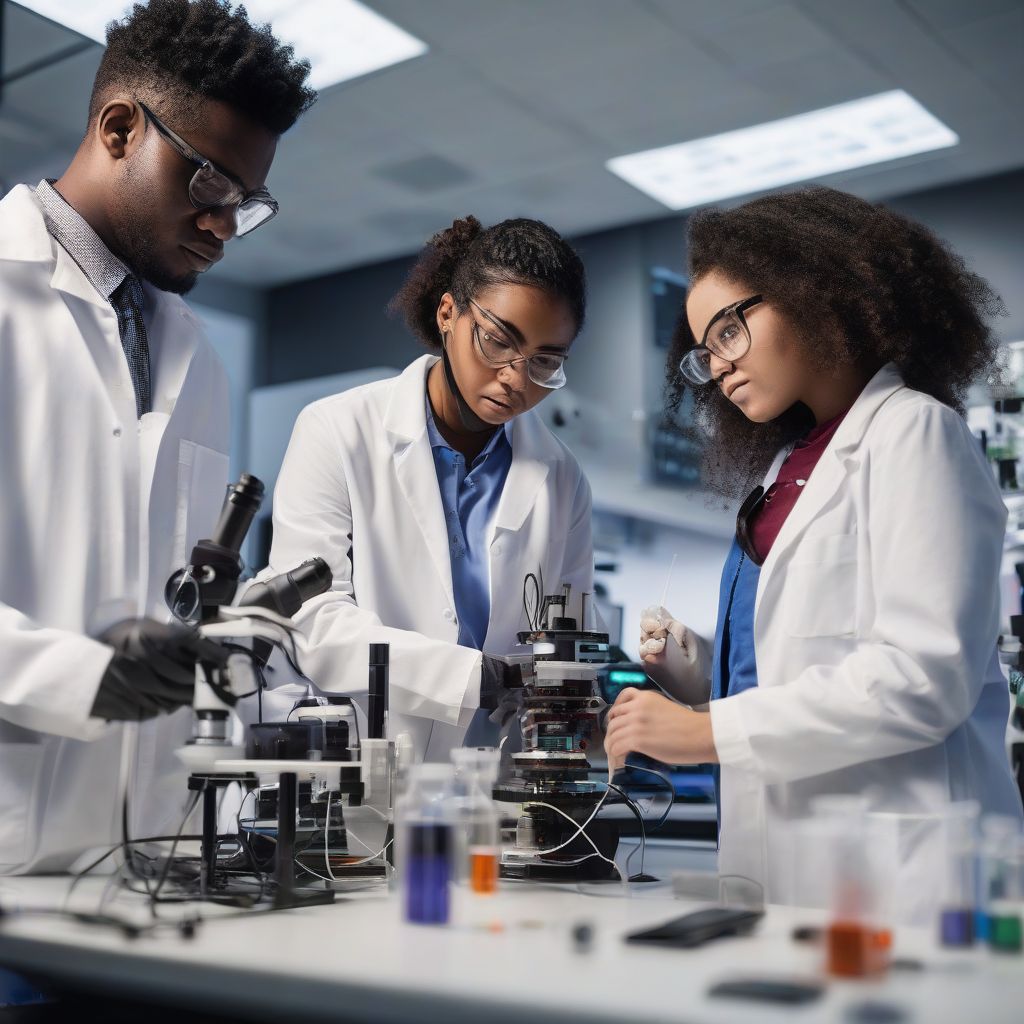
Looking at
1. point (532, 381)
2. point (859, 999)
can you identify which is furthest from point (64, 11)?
point (859, 999)

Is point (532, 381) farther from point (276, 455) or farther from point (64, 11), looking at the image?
point (276, 455)

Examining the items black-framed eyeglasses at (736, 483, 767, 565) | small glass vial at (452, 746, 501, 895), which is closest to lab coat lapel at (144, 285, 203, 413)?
small glass vial at (452, 746, 501, 895)

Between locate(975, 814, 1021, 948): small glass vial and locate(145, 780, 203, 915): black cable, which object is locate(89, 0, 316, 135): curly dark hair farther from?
locate(975, 814, 1021, 948): small glass vial

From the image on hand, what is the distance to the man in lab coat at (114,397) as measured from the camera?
144 cm

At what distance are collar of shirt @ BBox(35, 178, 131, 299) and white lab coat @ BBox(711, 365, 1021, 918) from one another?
3.67ft

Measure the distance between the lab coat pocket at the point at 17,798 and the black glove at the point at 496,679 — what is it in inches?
27.5

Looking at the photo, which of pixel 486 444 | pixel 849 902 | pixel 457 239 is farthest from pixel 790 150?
pixel 849 902

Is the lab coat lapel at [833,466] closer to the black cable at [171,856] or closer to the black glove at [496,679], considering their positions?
the black glove at [496,679]

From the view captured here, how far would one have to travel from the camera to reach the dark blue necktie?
1.74 metres

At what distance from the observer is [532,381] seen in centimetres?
212

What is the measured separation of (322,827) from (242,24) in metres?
1.27

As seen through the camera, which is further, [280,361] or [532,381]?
[280,361]

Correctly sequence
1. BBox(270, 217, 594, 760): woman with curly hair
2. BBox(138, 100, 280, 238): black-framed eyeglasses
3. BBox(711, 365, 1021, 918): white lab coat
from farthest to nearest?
BBox(270, 217, 594, 760): woman with curly hair < BBox(138, 100, 280, 238): black-framed eyeglasses < BBox(711, 365, 1021, 918): white lab coat

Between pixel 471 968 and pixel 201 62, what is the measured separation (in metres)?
1.42
